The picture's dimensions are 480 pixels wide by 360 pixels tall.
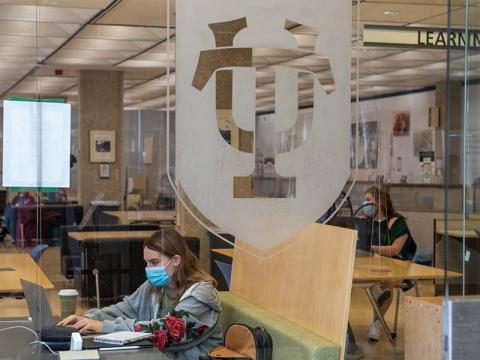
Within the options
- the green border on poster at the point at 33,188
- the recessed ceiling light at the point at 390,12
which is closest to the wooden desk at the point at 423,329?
the recessed ceiling light at the point at 390,12

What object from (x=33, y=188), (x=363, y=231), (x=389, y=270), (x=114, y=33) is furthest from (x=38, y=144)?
(x=389, y=270)

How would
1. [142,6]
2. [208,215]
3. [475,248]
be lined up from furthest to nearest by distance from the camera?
[142,6], [208,215], [475,248]

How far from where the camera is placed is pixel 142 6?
4.94 metres

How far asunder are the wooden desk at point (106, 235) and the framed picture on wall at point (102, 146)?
0.43 metres

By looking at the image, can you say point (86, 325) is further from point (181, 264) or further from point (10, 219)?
point (10, 219)

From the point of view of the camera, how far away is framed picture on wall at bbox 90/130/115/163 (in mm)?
5426

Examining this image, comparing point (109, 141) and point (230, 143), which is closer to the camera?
point (230, 143)

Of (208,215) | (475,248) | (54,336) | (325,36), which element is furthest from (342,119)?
(54,336)

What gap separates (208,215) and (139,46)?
54.6 inches

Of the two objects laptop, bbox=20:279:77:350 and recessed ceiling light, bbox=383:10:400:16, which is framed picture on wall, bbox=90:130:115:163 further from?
recessed ceiling light, bbox=383:10:400:16

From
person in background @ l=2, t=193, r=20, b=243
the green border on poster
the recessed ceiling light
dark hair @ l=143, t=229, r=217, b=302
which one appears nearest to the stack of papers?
dark hair @ l=143, t=229, r=217, b=302

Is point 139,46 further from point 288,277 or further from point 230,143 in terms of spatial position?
point 288,277

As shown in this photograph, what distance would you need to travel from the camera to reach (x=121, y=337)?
3621mm

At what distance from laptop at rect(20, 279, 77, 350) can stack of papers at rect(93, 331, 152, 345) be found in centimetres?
13
